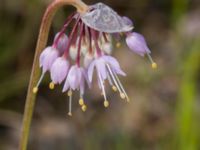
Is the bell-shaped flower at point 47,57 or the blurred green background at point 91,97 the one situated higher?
the bell-shaped flower at point 47,57

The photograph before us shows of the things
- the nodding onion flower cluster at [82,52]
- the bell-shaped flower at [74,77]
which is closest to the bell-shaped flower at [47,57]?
the nodding onion flower cluster at [82,52]

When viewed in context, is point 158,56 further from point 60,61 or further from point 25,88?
point 60,61

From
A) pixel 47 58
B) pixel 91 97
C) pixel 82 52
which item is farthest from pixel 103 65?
pixel 91 97

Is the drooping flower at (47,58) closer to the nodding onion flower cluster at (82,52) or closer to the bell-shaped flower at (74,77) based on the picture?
the nodding onion flower cluster at (82,52)

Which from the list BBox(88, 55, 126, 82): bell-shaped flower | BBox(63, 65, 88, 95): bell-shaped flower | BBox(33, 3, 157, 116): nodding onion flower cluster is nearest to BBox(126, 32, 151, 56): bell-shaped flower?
BBox(33, 3, 157, 116): nodding onion flower cluster

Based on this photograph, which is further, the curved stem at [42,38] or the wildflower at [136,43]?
the wildflower at [136,43]

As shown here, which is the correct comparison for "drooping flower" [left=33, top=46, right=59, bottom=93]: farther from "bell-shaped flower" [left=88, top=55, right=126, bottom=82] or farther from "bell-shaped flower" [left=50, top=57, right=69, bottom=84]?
"bell-shaped flower" [left=88, top=55, right=126, bottom=82]
